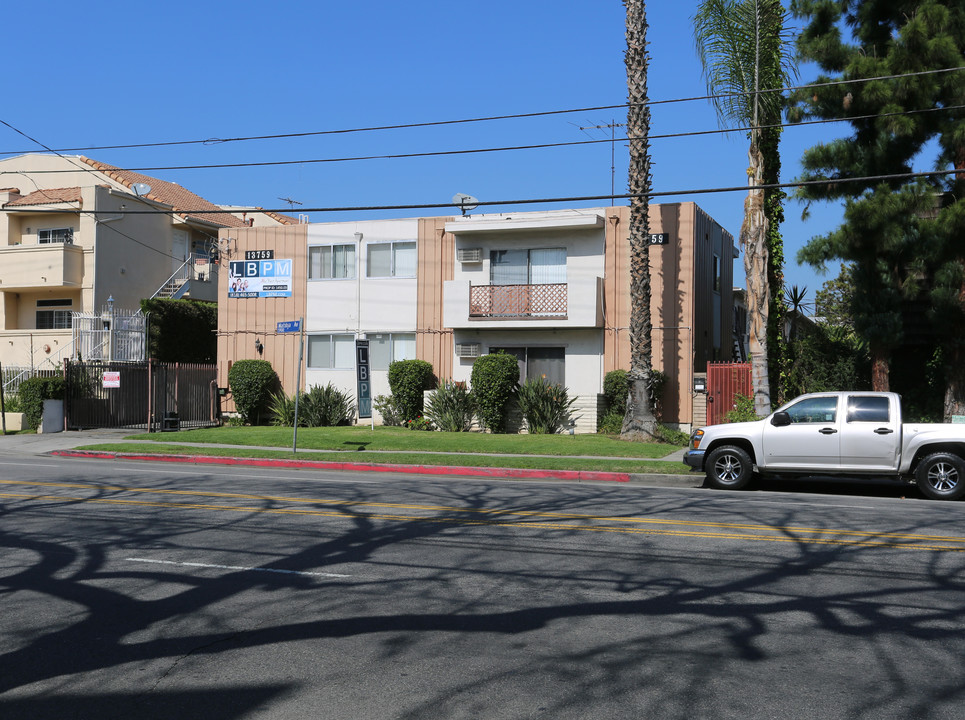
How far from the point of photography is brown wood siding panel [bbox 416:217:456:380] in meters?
29.0

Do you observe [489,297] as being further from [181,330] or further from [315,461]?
[181,330]

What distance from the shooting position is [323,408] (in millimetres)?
29094

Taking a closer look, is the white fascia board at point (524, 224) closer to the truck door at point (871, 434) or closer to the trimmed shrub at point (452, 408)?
the trimmed shrub at point (452, 408)

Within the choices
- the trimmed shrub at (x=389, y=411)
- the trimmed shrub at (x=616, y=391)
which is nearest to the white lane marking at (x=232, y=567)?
the trimmed shrub at (x=616, y=391)

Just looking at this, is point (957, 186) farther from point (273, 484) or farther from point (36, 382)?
point (36, 382)

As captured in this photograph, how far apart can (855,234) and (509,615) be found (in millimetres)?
16274

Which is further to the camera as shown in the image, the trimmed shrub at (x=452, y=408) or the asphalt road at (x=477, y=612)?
the trimmed shrub at (x=452, y=408)

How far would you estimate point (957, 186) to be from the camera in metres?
19.9

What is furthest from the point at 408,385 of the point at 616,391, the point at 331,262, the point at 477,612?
the point at 477,612

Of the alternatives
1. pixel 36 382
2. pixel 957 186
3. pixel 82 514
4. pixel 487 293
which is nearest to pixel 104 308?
pixel 36 382

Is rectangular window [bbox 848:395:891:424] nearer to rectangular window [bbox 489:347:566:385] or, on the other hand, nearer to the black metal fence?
rectangular window [bbox 489:347:566:385]

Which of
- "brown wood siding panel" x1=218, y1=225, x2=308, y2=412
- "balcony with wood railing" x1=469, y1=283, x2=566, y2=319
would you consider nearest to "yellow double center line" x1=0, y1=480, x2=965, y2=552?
"balcony with wood railing" x1=469, y1=283, x2=566, y2=319

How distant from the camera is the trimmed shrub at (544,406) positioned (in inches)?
1029

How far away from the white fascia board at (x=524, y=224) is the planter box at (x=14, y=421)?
1434cm
